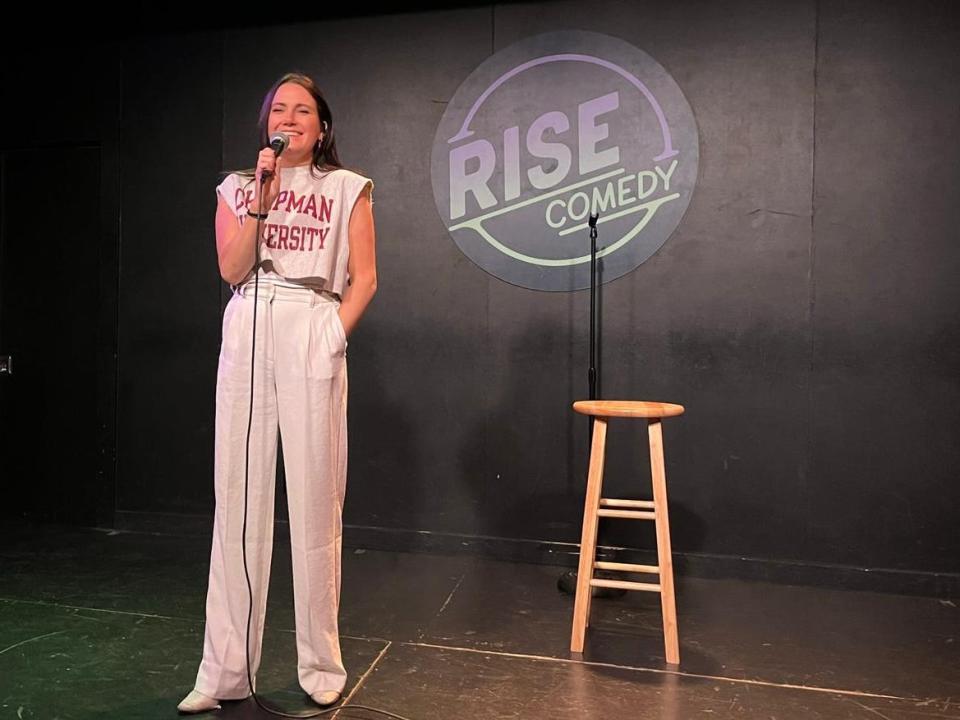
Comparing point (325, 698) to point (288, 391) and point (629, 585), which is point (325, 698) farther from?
point (629, 585)

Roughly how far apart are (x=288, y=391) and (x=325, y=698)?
0.79 meters

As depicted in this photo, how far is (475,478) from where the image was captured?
3.25 metres

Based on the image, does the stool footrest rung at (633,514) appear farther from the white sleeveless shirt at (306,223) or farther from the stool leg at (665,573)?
the white sleeveless shirt at (306,223)

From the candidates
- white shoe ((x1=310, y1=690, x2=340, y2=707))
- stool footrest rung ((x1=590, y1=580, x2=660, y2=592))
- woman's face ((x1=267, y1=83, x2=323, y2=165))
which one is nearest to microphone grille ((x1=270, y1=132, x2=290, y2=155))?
woman's face ((x1=267, y1=83, x2=323, y2=165))

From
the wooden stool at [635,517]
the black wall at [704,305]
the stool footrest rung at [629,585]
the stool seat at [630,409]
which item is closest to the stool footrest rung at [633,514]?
the wooden stool at [635,517]

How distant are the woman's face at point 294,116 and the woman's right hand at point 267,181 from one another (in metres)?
0.14

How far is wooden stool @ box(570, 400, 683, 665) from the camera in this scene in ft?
7.25

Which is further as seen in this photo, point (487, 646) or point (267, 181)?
point (487, 646)

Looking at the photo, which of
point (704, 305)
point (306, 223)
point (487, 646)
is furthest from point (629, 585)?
point (306, 223)

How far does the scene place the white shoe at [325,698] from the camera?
1.88 meters

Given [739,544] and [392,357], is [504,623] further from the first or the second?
[392,357]

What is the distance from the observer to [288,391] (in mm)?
1793

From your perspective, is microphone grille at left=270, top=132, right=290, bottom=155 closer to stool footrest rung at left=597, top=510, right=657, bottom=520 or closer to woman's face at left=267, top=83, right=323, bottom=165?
woman's face at left=267, top=83, right=323, bottom=165

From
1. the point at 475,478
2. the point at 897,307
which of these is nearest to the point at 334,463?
the point at 475,478
